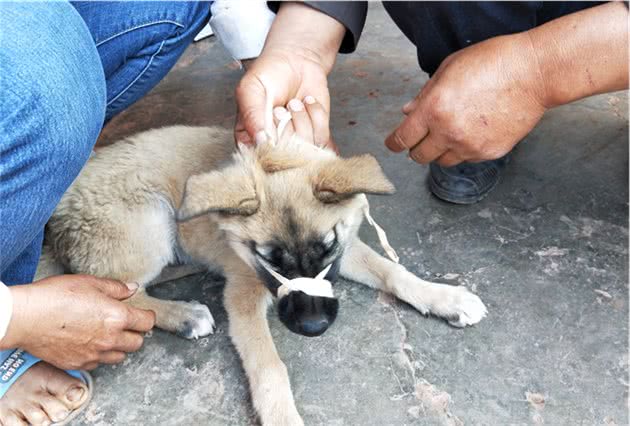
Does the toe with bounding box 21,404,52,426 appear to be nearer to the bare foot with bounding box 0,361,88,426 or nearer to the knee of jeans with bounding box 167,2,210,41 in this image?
the bare foot with bounding box 0,361,88,426

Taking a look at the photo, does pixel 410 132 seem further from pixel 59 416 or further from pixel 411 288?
pixel 59 416

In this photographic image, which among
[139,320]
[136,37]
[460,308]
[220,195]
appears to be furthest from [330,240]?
[136,37]

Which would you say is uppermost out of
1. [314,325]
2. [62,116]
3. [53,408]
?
[62,116]

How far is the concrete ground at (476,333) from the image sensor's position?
6.98 feet

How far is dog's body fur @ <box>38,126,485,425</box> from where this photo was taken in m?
1.98

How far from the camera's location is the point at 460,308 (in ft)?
7.72

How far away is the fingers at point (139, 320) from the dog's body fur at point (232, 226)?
0.50 feet

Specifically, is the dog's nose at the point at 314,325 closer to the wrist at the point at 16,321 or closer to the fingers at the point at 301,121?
the fingers at the point at 301,121

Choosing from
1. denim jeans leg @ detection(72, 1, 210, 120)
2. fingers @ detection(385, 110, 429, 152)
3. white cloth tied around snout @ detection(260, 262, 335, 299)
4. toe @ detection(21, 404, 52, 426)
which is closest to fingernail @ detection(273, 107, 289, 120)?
fingers @ detection(385, 110, 429, 152)

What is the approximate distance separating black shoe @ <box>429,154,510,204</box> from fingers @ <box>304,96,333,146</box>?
0.85 meters

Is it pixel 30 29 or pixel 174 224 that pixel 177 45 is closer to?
pixel 174 224

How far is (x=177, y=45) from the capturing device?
2.80 metres

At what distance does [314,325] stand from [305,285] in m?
0.14

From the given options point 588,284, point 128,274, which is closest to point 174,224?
point 128,274
